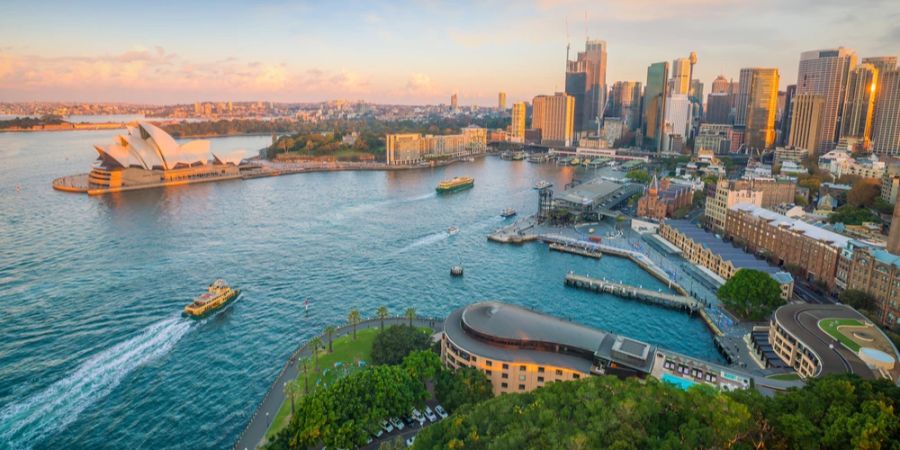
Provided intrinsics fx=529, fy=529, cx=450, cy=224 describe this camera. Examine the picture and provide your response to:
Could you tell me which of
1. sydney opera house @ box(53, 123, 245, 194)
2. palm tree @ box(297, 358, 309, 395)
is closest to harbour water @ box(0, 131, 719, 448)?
palm tree @ box(297, 358, 309, 395)

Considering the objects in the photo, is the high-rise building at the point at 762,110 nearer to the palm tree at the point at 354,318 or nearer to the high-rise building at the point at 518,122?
the high-rise building at the point at 518,122

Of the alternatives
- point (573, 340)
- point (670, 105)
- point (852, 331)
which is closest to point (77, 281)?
point (573, 340)

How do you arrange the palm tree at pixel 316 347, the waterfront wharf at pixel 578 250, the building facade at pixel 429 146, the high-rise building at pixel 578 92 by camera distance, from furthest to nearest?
the high-rise building at pixel 578 92
the building facade at pixel 429 146
the waterfront wharf at pixel 578 250
the palm tree at pixel 316 347

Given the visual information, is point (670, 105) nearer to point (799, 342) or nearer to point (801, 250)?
point (801, 250)

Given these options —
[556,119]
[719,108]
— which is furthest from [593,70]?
[556,119]

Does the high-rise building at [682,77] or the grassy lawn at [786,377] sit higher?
the high-rise building at [682,77]

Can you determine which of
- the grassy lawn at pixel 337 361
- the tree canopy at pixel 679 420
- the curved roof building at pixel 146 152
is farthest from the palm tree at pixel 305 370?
the curved roof building at pixel 146 152
